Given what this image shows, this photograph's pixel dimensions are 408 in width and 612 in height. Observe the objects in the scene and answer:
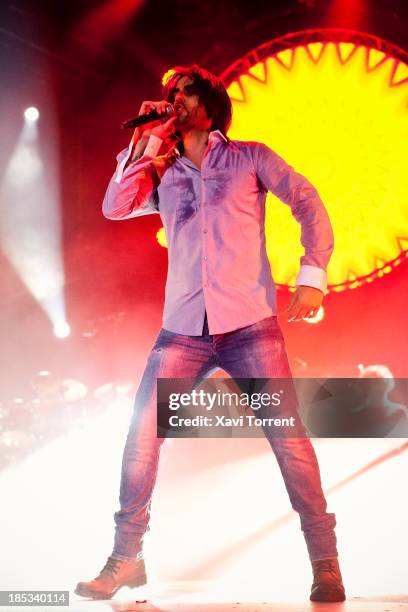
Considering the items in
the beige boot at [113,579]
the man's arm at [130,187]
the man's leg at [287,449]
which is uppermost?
the man's arm at [130,187]

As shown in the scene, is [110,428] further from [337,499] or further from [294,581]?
[294,581]

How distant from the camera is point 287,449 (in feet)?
6.29

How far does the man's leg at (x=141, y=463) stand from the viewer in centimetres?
193

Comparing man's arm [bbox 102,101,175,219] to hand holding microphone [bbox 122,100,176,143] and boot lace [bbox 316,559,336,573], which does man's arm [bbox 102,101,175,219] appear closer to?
hand holding microphone [bbox 122,100,176,143]

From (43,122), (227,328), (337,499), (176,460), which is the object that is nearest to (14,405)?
(176,460)

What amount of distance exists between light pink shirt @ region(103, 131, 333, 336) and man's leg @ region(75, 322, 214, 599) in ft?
0.22

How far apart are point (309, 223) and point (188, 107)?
0.59 meters

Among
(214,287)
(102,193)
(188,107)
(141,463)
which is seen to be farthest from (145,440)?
(102,193)

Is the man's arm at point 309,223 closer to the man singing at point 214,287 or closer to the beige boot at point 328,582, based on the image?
the man singing at point 214,287

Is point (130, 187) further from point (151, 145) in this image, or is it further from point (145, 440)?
point (145, 440)

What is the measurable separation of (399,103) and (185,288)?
213 centimetres

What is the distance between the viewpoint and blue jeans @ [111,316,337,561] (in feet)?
6.18

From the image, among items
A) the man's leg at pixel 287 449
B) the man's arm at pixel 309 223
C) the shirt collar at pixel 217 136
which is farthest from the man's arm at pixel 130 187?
the man's leg at pixel 287 449

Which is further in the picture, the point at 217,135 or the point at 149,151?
the point at 217,135
